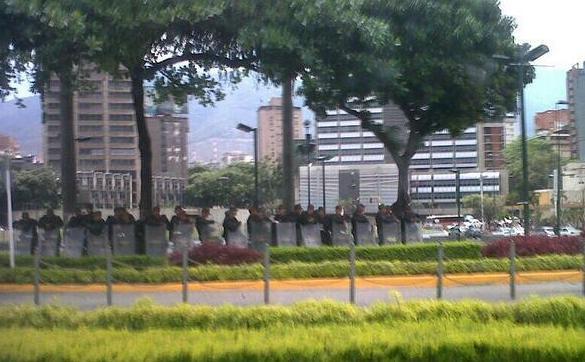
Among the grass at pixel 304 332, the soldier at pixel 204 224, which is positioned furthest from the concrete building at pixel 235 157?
the grass at pixel 304 332

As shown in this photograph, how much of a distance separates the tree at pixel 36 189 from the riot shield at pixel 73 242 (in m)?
0.58

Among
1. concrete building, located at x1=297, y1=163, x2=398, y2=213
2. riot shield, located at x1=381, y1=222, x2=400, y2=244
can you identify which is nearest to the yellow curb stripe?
riot shield, located at x1=381, y1=222, x2=400, y2=244

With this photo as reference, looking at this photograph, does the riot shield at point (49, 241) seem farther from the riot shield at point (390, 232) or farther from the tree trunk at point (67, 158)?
the riot shield at point (390, 232)

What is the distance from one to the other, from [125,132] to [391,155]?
4.93 metres

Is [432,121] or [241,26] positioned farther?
[432,121]

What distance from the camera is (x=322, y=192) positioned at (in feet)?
51.2

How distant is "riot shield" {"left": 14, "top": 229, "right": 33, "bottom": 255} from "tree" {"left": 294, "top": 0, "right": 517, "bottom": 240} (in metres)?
5.16

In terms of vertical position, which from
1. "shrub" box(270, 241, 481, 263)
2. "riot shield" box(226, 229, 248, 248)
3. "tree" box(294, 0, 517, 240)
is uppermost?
"tree" box(294, 0, 517, 240)

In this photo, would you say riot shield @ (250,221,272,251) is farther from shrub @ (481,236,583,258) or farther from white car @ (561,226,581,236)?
white car @ (561,226,581,236)

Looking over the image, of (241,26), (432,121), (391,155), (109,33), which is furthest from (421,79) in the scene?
(109,33)

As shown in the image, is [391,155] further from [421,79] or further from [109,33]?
[109,33]

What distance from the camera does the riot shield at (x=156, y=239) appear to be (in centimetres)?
1353

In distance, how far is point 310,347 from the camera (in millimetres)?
6637

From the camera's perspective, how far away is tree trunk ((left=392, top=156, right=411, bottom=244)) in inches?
574
